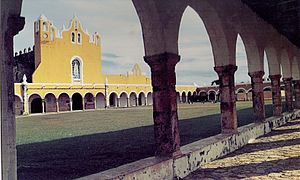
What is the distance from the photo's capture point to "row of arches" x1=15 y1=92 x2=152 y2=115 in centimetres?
3152

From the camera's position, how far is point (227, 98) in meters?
6.75

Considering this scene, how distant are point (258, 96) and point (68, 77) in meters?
28.2

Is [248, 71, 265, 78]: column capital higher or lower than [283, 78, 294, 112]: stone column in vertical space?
higher

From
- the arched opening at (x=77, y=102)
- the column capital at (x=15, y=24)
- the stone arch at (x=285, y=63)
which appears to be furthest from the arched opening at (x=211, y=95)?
the column capital at (x=15, y=24)

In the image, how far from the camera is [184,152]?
4777 millimetres

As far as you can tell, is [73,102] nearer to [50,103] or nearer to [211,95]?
[50,103]

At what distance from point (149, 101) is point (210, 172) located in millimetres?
40514

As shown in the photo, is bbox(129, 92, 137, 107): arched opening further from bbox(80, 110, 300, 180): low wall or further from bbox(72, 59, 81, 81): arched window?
bbox(80, 110, 300, 180): low wall

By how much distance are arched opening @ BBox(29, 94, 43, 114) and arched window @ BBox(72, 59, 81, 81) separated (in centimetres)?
488

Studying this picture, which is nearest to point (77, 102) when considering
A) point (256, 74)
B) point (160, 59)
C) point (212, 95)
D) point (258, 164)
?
point (212, 95)

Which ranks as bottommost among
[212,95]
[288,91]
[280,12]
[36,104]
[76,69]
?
[36,104]

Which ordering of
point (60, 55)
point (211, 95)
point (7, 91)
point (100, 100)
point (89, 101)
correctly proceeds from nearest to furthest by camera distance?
point (7, 91)
point (60, 55)
point (89, 101)
point (100, 100)
point (211, 95)

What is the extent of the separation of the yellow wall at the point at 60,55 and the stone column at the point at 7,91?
31.0 meters

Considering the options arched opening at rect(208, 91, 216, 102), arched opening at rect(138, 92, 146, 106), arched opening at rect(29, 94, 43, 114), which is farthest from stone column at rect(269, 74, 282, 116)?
arched opening at rect(208, 91, 216, 102)
